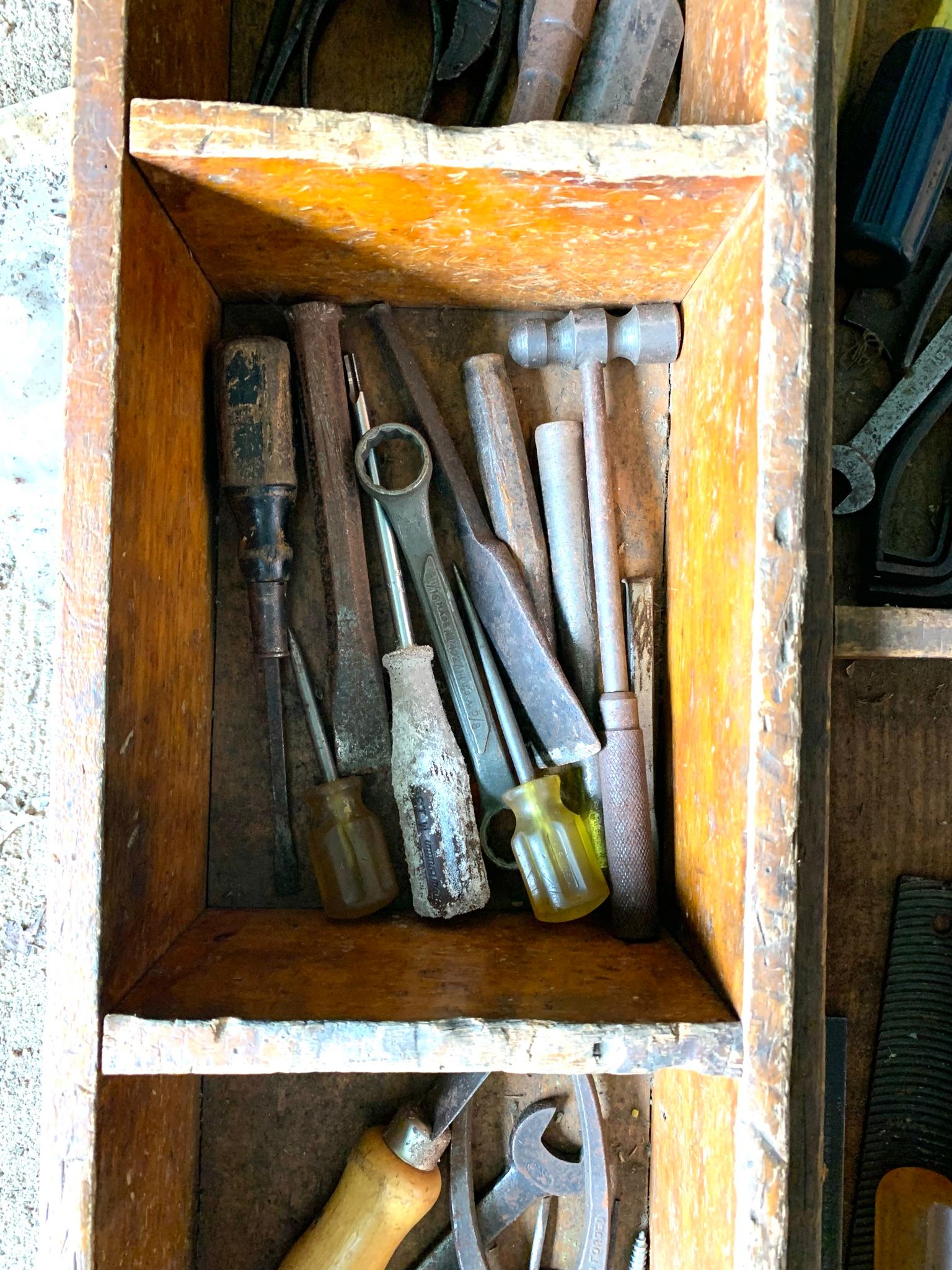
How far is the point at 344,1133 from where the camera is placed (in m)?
0.92

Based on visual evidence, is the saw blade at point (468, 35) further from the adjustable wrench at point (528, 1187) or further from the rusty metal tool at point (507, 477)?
the adjustable wrench at point (528, 1187)

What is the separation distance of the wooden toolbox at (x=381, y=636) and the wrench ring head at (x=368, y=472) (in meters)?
0.08

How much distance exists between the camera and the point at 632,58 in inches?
33.8

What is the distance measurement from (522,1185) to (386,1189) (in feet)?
0.50

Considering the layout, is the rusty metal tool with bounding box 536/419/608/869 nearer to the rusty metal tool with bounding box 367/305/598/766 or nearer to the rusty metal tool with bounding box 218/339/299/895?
the rusty metal tool with bounding box 367/305/598/766

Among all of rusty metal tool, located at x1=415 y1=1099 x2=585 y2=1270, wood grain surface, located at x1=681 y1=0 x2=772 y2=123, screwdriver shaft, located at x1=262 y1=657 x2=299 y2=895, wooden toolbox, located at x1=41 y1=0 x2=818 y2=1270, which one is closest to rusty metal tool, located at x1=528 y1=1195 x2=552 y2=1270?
rusty metal tool, located at x1=415 y1=1099 x2=585 y2=1270

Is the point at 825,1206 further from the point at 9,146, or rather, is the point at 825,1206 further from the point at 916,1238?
the point at 9,146

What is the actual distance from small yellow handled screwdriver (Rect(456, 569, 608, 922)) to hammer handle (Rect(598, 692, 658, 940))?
0.02m

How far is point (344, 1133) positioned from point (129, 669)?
555 mm

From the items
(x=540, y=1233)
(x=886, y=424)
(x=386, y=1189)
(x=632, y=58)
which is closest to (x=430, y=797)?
(x=386, y=1189)

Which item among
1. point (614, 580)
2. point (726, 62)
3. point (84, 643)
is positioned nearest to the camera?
point (84, 643)

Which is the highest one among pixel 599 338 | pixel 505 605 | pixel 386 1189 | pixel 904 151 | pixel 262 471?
pixel 904 151

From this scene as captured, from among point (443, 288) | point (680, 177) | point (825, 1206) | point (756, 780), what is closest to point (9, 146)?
point (443, 288)

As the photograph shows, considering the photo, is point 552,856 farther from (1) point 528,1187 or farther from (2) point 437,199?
(2) point 437,199
